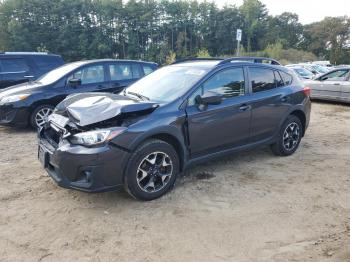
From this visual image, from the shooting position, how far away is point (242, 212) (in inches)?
150

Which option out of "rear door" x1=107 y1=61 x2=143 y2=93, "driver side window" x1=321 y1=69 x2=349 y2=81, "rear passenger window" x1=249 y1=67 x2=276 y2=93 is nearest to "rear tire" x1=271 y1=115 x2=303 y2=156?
"rear passenger window" x1=249 y1=67 x2=276 y2=93

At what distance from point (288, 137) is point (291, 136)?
8 centimetres

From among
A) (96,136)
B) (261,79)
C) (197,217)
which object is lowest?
(197,217)

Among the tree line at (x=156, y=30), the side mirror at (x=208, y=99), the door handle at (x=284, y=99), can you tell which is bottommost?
the door handle at (x=284, y=99)

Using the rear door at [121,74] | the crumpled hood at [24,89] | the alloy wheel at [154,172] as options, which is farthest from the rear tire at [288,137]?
the crumpled hood at [24,89]

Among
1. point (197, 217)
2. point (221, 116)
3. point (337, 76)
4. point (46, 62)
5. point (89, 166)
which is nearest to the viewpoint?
point (89, 166)

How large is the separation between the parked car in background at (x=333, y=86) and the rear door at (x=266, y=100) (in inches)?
275

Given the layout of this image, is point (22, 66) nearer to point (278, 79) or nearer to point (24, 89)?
point (24, 89)

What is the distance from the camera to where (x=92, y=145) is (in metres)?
3.60

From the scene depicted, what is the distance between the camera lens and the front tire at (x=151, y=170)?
3.79 metres

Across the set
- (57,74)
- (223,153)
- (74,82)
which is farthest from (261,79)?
(57,74)

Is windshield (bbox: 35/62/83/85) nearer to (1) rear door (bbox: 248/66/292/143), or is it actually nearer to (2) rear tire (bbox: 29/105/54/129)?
(2) rear tire (bbox: 29/105/54/129)

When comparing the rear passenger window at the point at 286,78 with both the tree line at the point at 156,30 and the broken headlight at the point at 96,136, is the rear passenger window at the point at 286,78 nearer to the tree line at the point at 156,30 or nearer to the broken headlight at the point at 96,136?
the broken headlight at the point at 96,136

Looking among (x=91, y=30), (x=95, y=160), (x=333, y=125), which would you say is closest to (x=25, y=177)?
(x=95, y=160)
